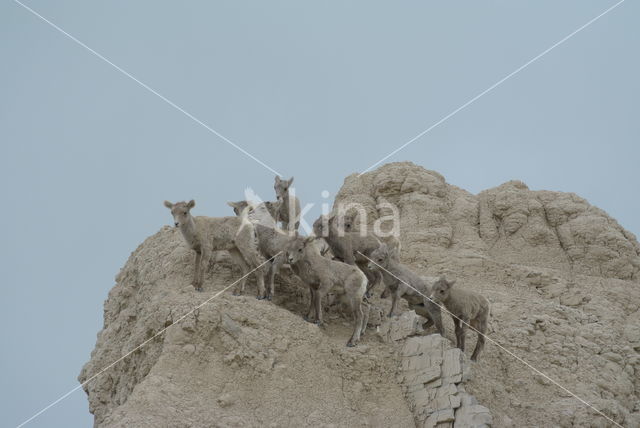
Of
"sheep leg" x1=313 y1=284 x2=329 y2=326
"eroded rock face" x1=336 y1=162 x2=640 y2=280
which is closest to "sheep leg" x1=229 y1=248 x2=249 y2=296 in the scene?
"sheep leg" x1=313 y1=284 x2=329 y2=326

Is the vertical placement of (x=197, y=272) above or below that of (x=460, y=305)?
above

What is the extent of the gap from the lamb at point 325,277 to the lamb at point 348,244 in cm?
177

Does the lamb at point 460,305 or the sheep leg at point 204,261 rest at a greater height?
the sheep leg at point 204,261

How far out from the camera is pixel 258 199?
2369 centimetres

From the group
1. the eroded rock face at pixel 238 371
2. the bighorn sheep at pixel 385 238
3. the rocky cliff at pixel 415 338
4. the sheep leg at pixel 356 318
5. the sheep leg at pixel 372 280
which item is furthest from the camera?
the bighorn sheep at pixel 385 238

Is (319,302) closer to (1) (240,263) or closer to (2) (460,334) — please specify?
(1) (240,263)

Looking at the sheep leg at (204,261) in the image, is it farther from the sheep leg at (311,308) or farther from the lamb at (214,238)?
the sheep leg at (311,308)

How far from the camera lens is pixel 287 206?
21766 mm

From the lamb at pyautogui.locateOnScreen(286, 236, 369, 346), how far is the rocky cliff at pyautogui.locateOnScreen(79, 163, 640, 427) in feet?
1.94

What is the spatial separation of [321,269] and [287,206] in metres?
4.49

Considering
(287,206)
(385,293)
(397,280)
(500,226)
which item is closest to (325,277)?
(397,280)

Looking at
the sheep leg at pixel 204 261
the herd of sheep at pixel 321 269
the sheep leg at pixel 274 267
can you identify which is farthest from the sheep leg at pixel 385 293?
the sheep leg at pixel 204 261

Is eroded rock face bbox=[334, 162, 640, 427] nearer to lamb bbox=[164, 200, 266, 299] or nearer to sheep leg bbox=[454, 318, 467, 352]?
sheep leg bbox=[454, 318, 467, 352]

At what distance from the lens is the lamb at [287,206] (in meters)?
21.5
